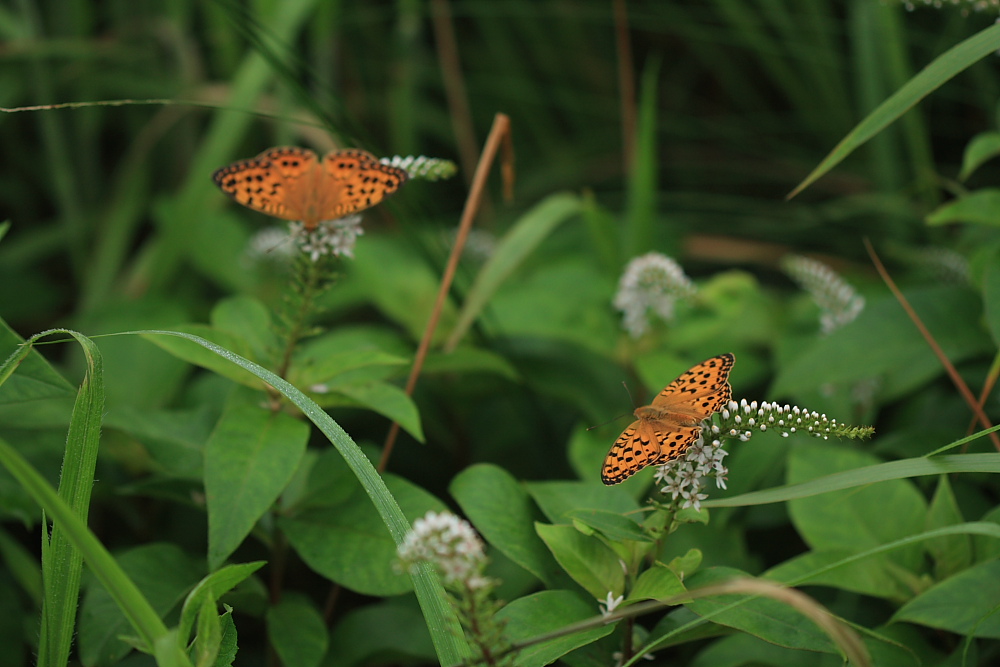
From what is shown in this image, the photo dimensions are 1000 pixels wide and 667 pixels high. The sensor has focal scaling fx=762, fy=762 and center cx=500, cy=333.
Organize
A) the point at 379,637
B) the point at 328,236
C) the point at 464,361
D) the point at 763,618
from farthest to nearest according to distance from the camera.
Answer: the point at 464,361
the point at 379,637
the point at 328,236
the point at 763,618

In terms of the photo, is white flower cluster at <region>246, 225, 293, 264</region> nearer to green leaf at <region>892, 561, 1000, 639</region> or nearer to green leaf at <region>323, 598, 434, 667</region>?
green leaf at <region>323, 598, 434, 667</region>

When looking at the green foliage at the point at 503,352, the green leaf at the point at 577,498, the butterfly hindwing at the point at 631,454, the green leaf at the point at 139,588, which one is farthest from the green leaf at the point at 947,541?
the green leaf at the point at 139,588

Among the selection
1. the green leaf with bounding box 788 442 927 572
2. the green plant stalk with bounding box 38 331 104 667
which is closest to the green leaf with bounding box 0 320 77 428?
the green plant stalk with bounding box 38 331 104 667

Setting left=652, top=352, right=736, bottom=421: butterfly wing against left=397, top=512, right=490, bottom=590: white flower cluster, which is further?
left=652, top=352, right=736, bottom=421: butterfly wing

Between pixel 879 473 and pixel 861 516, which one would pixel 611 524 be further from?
pixel 861 516

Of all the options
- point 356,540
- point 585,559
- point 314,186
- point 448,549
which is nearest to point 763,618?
point 585,559

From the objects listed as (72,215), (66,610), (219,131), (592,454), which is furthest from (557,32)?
(66,610)
